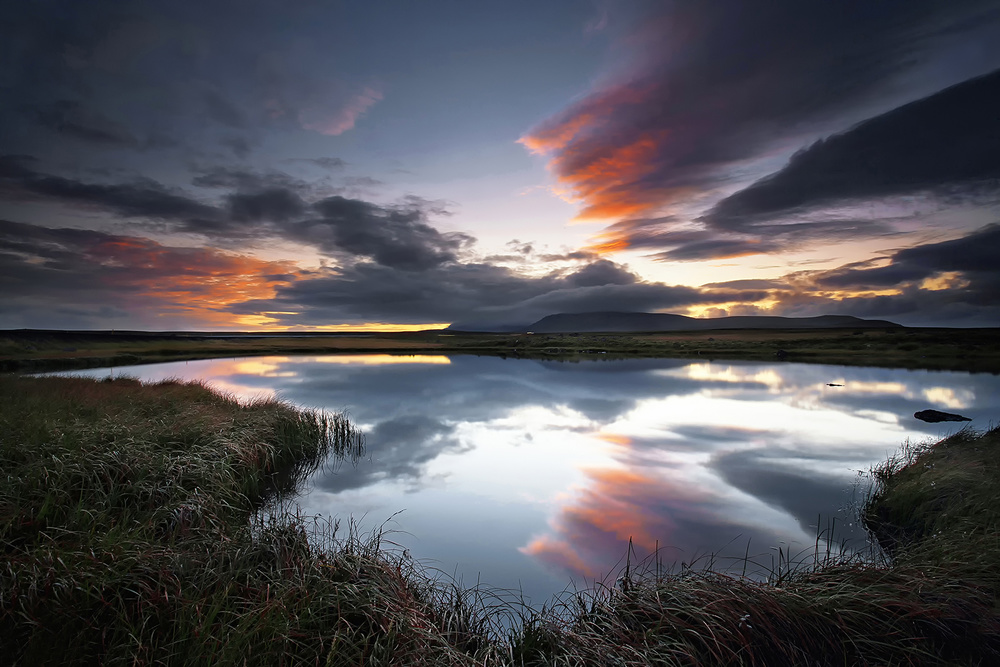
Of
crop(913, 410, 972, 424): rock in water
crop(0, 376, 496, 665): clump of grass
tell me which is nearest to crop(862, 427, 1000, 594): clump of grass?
crop(0, 376, 496, 665): clump of grass

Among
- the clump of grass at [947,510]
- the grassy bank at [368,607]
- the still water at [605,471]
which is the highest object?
the grassy bank at [368,607]

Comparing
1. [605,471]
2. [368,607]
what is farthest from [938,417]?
[368,607]

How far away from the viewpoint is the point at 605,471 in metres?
14.3

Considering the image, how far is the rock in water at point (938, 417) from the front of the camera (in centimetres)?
1978

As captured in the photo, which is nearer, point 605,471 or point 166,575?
point 166,575

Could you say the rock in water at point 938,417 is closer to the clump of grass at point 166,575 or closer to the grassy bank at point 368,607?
the grassy bank at point 368,607

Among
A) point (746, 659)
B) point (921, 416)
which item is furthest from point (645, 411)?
point (746, 659)

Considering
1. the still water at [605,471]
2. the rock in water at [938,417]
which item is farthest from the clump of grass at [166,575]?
the rock in water at [938,417]

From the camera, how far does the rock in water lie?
1978cm

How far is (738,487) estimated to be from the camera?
12.5 m

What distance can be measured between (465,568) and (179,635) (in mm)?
5001

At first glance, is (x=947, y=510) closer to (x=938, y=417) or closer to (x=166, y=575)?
(x=166, y=575)

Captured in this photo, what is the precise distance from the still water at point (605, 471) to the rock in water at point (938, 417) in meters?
0.53

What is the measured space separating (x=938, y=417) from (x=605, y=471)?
59.2ft
